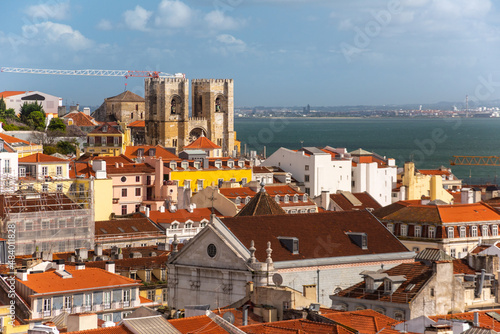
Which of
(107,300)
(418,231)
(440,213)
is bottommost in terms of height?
(107,300)

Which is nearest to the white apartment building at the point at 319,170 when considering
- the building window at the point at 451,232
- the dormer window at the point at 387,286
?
the building window at the point at 451,232

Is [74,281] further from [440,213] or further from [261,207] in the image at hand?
[440,213]

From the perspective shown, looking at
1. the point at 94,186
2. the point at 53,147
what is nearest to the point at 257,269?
the point at 94,186

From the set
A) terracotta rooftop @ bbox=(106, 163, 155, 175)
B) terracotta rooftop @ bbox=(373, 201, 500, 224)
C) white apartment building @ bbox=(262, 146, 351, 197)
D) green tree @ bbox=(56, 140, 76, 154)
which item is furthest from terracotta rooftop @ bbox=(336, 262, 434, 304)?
green tree @ bbox=(56, 140, 76, 154)

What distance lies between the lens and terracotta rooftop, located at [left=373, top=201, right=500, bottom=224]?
204ft

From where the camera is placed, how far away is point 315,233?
157 ft

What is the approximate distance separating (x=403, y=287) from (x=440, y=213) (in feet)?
71.6

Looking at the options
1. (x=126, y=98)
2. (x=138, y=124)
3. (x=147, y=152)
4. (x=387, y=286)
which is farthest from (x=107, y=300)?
(x=126, y=98)

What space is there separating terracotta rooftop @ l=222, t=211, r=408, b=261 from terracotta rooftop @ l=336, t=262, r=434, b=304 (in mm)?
3222

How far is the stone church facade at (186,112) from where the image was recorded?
13962 cm

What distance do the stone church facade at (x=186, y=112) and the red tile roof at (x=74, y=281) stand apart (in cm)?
8990

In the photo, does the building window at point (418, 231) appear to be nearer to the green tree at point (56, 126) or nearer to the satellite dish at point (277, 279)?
the satellite dish at point (277, 279)

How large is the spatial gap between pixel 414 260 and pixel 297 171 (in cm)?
4920

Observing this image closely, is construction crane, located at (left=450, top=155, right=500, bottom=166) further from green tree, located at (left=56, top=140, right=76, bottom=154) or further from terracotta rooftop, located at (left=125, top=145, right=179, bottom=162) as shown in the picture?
green tree, located at (left=56, top=140, right=76, bottom=154)
